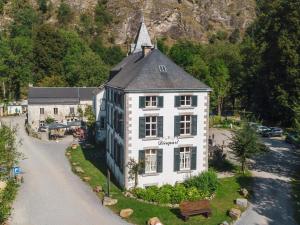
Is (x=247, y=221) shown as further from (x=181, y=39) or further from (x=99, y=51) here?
(x=181, y=39)

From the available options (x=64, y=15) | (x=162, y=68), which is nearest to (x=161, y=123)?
(x=162, y=68)

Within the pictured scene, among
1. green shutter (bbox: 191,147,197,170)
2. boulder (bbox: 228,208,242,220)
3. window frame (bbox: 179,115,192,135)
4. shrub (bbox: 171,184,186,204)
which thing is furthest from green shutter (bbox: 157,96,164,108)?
boulder (bbox: 228,208,242,220)

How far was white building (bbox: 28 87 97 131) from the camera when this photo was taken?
6025 cm

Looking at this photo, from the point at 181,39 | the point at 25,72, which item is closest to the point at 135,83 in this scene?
the point at 25,72

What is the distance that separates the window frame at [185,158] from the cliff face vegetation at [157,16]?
101 meters

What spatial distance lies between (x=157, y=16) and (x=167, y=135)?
4204 inches

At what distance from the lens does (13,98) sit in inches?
3610

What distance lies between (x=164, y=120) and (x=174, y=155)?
298 centimetres

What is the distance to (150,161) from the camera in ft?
99.3

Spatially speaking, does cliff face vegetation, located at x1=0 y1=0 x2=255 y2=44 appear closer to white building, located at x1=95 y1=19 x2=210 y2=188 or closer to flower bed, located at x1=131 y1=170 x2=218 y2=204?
white building, located at x1=95 y1=19 x2=210 y2=188

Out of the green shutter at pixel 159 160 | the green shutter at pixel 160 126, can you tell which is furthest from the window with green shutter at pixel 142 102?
the green shutter at pixel 159 160

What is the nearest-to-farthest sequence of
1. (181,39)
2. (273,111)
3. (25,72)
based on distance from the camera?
1. (273,111)
2. (25,72)
3. (181,39)

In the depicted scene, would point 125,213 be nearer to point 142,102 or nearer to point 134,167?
point 134,167

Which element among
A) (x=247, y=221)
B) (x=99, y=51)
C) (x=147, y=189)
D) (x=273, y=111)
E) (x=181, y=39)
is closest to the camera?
(x=247, y=221)
